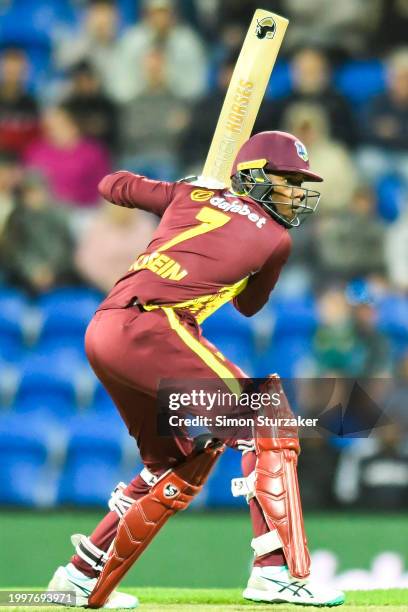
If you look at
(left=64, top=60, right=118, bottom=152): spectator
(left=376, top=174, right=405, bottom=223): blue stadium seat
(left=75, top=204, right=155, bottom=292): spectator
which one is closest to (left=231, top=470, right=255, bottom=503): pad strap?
(left=75, top=204, right=155, bottom=292): spectator

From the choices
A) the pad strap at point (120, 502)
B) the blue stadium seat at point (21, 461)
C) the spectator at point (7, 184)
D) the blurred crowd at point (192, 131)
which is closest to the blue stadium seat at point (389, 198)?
the blurred crowd at point (192, 131)

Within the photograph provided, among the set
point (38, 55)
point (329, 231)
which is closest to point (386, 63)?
point (329, 231)

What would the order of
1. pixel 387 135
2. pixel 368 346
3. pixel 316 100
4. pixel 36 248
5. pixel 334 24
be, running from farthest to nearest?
1. pixel 334 24
2. pixel 387 135
3. pixel 316 100
4. pixel 36 248
5. pixel 368 346

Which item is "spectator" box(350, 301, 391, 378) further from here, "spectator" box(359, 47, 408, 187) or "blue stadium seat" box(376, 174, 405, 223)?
"spectator" box(359, 47, 408, 187)

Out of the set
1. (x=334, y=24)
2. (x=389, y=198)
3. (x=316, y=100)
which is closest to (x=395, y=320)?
(x=389, y=198)

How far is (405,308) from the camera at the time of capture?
27.9 ft

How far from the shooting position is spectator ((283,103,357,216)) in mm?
9048

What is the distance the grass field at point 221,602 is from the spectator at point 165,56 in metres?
5.10

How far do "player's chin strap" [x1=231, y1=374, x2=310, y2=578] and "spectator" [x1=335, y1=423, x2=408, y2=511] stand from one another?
3.10 m

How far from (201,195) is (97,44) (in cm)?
577

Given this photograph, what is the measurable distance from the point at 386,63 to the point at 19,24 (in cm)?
298

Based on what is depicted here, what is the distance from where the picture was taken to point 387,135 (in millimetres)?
9508

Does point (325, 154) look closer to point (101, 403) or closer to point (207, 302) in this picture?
point (101, 403)

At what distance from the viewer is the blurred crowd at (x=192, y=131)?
28.6ft
